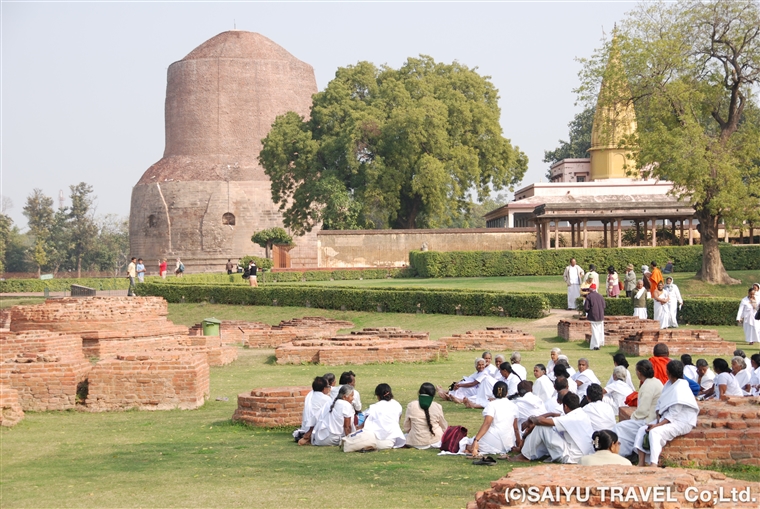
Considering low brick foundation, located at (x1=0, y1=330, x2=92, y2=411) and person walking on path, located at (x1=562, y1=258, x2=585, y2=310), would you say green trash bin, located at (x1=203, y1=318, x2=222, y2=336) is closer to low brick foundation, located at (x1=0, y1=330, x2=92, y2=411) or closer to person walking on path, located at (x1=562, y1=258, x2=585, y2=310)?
low brick foundation, located at (x1=0, y1=330, x2=92, y2=411)

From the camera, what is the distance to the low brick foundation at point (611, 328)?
48.6 feet

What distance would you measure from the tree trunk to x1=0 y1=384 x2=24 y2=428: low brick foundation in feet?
58.9

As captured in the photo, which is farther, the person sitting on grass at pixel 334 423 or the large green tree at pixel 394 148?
the large green tree at pixel 394 148

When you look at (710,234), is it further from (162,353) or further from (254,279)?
(162,353)

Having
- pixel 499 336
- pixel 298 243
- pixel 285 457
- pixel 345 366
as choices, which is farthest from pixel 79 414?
pixel 298 243

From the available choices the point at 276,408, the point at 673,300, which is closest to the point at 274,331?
the point at 673,300

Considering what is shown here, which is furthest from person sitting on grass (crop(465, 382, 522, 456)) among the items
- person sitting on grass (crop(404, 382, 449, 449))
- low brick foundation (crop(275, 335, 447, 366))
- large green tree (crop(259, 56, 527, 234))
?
large green tree (crop(259, 56, 527, 234))

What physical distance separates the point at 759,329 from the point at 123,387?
31.4 ft

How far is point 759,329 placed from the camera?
13.9 metres

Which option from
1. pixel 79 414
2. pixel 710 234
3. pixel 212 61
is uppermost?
pixel 212 61

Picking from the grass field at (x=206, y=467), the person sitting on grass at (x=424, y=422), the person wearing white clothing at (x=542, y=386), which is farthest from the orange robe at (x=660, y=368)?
the person sitting on grass at (x=424, y=422)

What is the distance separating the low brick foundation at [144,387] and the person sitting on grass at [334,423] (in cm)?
248

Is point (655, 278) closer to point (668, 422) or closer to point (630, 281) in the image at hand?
point (630, 281)

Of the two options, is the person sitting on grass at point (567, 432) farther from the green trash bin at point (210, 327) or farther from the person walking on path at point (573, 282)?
the person walking on path at point (573, 282)
